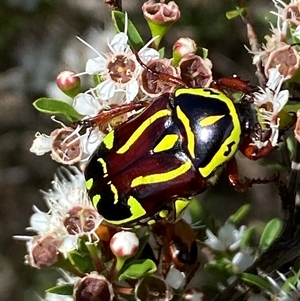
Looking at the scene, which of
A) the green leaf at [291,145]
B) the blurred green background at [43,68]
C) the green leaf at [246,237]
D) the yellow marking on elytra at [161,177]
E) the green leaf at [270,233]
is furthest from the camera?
the blurred green background at [43,68]

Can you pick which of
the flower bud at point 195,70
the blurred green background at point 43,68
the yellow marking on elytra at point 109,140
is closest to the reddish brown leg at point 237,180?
the flower bud at point 195,70

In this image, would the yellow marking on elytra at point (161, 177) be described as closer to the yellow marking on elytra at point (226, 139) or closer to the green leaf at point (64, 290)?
the yellow marking on elytra at point (226, 139)

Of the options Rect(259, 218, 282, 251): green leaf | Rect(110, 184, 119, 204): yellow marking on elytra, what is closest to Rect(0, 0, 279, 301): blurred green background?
Rect(259, 218, 282, 251): green leaf

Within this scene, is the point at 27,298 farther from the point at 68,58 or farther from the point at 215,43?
the point at 215,43

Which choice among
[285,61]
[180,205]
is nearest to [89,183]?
[180,205]

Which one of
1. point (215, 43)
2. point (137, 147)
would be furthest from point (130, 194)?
point (215, 43)

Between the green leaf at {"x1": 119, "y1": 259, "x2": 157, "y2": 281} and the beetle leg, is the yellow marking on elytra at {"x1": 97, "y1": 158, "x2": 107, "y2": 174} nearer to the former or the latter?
the green leaf at {"x1": 119, "y1": 259, "x2": 157, "y2": 281}
